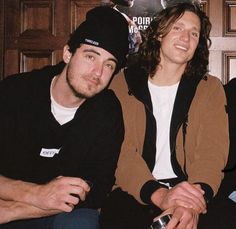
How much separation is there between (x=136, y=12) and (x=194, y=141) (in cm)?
107

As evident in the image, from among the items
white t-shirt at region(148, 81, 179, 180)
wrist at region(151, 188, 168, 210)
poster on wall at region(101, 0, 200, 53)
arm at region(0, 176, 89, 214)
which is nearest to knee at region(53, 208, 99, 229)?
arm at region(0, 176, 89, 214)

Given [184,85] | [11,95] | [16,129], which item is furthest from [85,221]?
[184,85]

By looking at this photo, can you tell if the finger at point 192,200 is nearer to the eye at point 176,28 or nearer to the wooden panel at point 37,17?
the eye at point 176,28

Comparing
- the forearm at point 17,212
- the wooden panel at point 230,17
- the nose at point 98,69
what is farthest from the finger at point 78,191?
the wooden panel at point 230,17

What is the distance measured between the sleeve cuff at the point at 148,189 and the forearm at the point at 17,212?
0.35 meters

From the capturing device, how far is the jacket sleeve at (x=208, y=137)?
5.10 ft

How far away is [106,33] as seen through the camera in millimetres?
1496

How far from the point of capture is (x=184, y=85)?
1.75 metres

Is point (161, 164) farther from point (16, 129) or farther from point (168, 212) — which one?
point (16, 129)

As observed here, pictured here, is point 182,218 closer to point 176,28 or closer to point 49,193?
point 49,193

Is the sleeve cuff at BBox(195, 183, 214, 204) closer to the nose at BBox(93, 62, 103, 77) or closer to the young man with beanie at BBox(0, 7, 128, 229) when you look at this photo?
the young man with beanie at BBox(0, 7, 128, 229)

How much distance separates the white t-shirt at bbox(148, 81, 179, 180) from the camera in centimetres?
171

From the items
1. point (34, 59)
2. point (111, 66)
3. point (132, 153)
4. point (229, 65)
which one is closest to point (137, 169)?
point (132, 153)

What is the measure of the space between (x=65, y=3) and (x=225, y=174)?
146 centimetres
